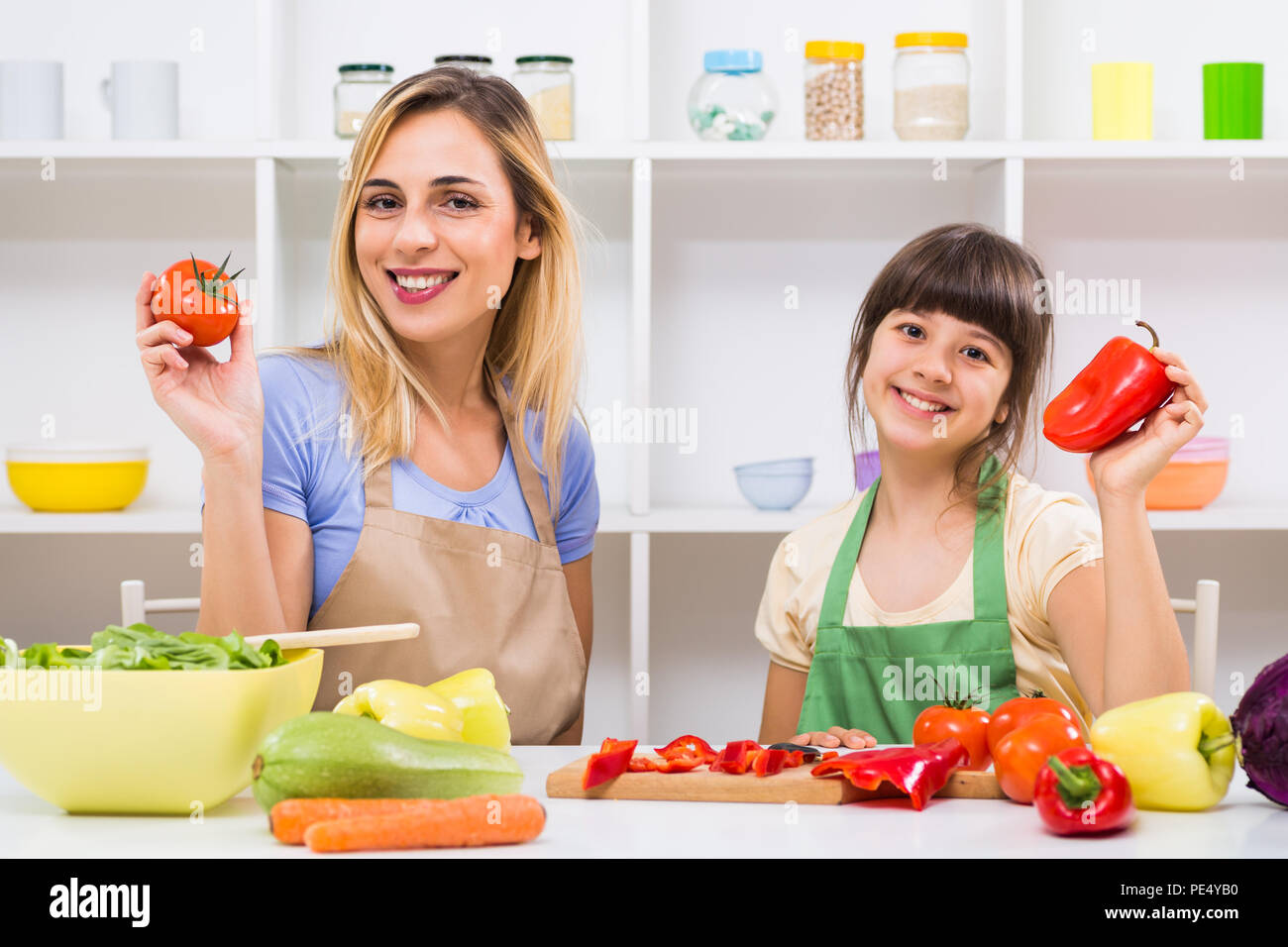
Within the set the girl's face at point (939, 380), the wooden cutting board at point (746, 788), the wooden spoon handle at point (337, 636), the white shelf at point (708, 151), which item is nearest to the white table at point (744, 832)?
the wooden cutting board at point (746, 788)

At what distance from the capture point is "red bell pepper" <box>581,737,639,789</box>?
3.14ft

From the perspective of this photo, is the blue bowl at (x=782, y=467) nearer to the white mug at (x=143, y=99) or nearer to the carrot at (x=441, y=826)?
the white mug at (x=143, y=99)

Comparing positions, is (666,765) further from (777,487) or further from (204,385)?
(777,487)

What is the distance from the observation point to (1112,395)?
49.6 inches

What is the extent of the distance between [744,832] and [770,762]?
14 cm

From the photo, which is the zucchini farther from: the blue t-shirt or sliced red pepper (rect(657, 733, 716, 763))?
the blue t-shirt

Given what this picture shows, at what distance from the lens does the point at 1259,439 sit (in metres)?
2.59

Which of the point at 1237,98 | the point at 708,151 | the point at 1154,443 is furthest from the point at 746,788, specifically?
the point at 1237,98

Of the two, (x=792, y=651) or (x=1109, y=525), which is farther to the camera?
(x=792, y=651)

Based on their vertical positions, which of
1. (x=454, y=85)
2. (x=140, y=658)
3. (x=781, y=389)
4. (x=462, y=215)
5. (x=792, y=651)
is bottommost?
(x=792, y=651)
